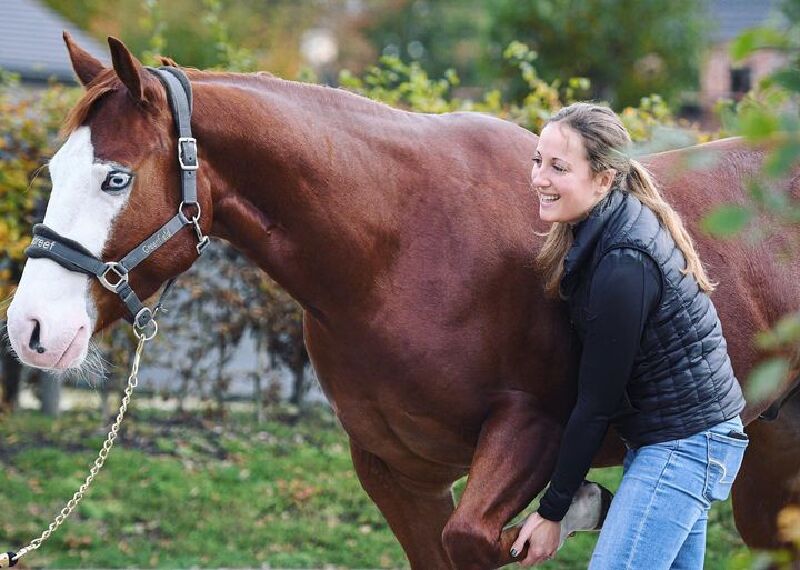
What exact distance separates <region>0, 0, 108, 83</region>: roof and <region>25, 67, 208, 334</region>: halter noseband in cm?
1368

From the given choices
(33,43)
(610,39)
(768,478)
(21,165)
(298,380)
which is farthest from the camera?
(610,39)

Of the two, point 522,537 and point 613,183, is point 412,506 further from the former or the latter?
point 613,183

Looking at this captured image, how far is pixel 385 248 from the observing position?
3.20m

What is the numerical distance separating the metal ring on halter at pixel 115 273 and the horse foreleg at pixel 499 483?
111cm

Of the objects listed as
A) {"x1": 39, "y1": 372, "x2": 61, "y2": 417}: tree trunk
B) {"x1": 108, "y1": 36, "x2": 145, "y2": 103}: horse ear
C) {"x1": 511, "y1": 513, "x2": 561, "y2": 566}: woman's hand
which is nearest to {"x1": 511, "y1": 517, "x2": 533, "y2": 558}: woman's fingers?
{"x1": 511, "y1": 513, "x2": 561, "y2": 566}: woman's hand

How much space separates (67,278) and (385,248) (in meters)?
0.90

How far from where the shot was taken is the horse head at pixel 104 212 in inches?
112

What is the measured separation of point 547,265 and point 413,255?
389mm

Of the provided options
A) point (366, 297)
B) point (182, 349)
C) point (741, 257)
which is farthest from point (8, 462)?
point (741, 257)

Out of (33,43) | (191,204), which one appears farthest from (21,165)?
(33,43)

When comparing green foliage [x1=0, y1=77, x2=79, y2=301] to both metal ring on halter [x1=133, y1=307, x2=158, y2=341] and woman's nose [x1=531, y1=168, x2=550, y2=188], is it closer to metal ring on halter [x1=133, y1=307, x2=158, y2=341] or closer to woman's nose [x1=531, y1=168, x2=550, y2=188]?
metal ring on halter [x1=133, y1=307, x2=158, y2=341]

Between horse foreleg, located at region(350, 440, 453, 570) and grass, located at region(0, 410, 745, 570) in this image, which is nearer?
horse foreleg, located at region(350, 440, 453, 570)

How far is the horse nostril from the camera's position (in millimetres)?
2803

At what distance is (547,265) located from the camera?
314 centimetres
